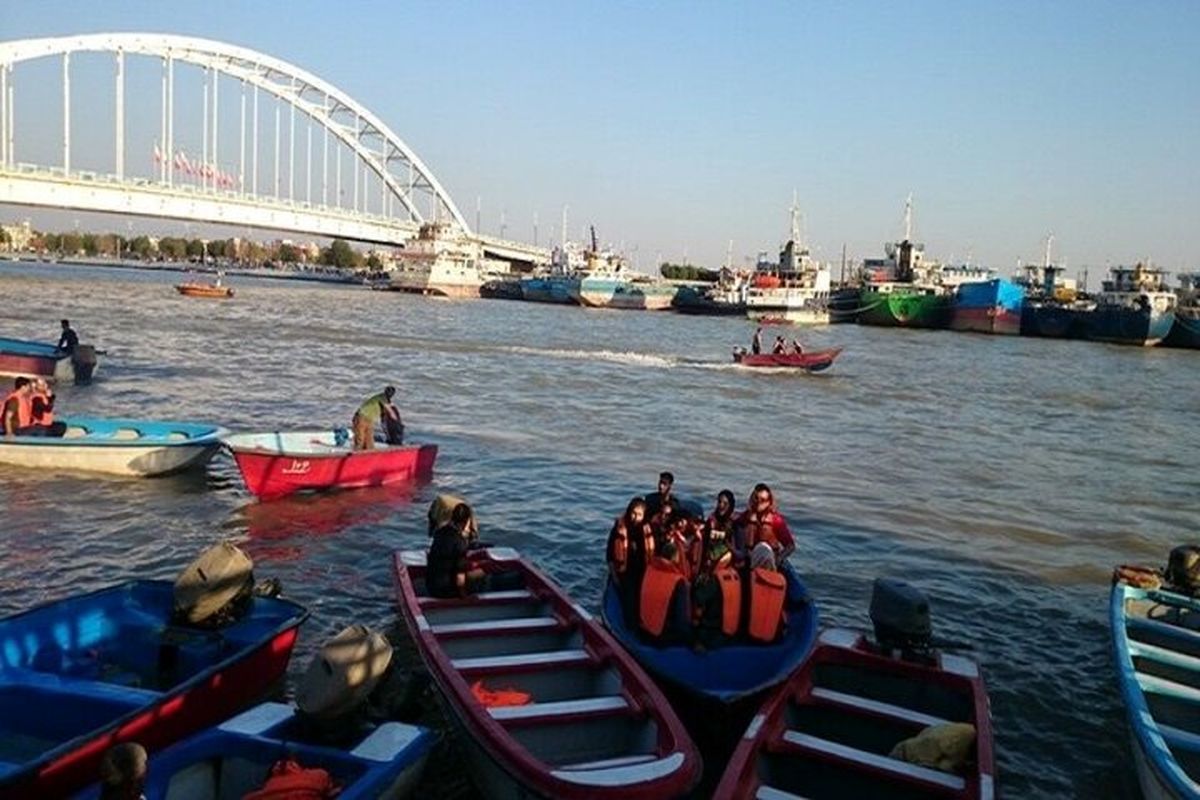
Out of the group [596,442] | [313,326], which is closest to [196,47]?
[313,326]

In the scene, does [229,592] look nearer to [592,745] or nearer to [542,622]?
[542,622]

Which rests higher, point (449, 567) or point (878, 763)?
point (449, 567)

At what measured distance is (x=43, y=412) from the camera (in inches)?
666

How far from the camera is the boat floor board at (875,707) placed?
7.71 m

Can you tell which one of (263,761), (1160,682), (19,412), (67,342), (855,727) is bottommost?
(855,727)

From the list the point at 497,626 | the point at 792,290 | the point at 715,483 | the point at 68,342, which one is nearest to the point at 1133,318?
the point at 792,290

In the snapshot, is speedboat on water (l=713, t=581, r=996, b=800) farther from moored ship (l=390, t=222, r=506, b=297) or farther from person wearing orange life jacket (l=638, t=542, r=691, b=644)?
moored ship (l=390, t=222, r=506, b=297)

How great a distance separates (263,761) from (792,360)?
35.6 metres

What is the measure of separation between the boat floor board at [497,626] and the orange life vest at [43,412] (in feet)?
35.7

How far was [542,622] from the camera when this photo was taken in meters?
9.04

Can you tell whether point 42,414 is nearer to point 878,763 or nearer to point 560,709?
point 560,709

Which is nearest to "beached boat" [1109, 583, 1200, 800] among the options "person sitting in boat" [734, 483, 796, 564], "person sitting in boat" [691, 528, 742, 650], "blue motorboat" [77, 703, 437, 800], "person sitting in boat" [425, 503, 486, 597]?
"person sitting in boat" [691, 528, 742, 650]

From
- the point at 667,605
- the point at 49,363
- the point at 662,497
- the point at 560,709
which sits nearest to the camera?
the point at 560,709

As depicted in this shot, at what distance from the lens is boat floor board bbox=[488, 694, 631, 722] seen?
7047 mm
